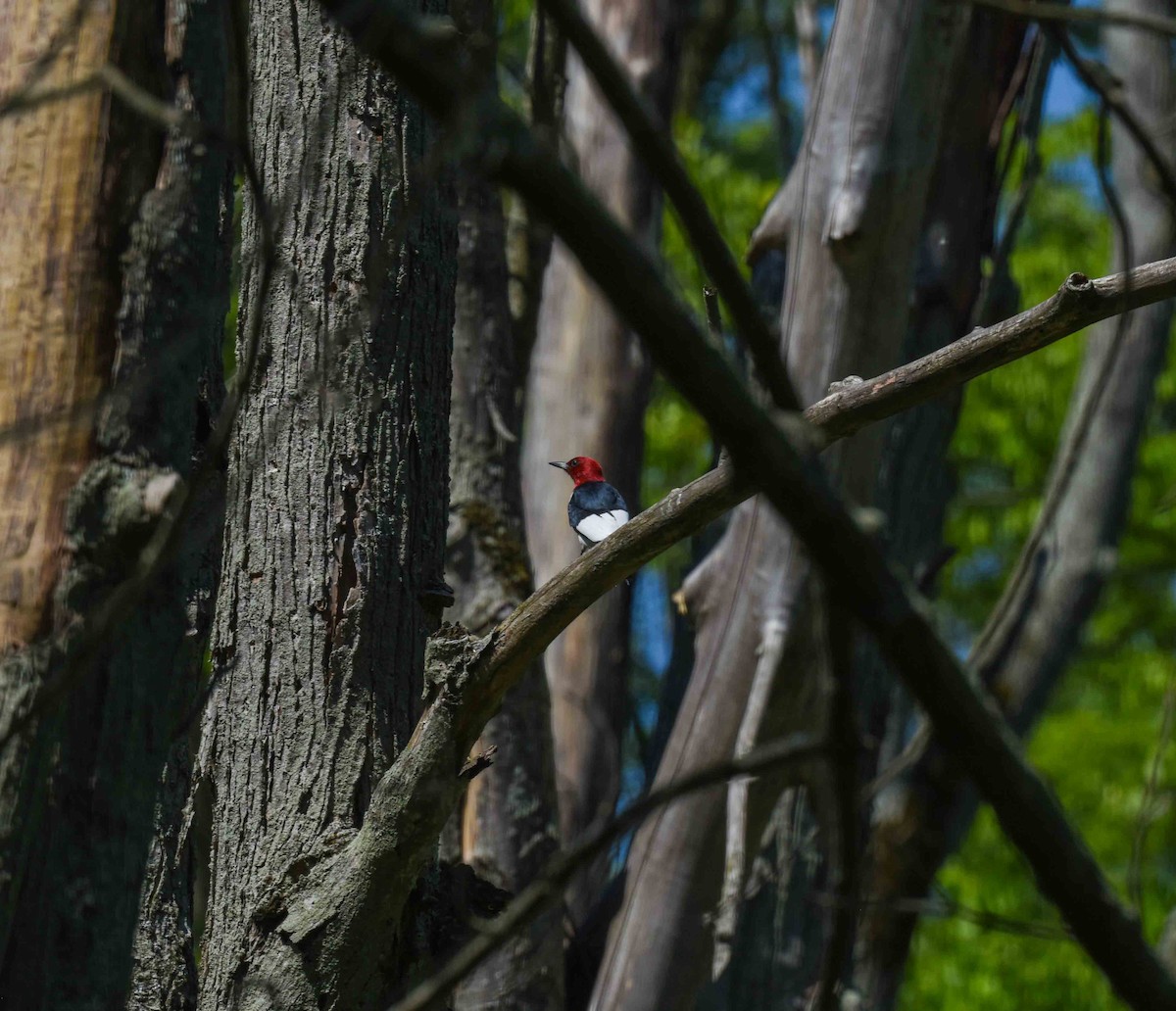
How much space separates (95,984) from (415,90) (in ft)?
3.78

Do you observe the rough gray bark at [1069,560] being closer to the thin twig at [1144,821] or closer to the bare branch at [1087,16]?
the thin twig at [1144,821]

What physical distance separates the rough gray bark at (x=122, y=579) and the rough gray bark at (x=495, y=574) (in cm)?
262

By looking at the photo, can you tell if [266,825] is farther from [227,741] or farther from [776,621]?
[776,621]

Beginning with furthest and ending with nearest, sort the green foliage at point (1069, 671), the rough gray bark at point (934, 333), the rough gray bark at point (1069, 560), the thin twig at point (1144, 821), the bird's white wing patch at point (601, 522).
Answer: the green foliage at point (1069, 671)
the rough gray bark at point (1069, 560)
the bird's white wing patch at point (601, 522)
the rough gray bark at point (934, 333)
the thin twig at point (1144, 821)

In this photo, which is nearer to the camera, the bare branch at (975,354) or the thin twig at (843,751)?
the thin twig at (843,751)

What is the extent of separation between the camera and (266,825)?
268cm

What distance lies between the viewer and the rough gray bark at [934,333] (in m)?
4.93

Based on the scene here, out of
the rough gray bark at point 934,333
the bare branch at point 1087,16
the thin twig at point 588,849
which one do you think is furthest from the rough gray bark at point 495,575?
the thin twig at point 588,849

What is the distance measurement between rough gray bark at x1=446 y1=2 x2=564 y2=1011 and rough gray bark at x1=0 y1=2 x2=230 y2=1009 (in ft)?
8.61

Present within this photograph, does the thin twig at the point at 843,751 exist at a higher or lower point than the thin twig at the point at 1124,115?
lower

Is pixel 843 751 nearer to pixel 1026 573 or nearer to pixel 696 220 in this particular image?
pixel 696 220

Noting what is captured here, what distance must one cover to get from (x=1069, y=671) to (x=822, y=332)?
770cm

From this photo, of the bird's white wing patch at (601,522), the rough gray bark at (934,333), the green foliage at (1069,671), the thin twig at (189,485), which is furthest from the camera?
the green foliage at (1069,671)

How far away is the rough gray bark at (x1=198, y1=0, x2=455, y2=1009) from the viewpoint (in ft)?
8.69
